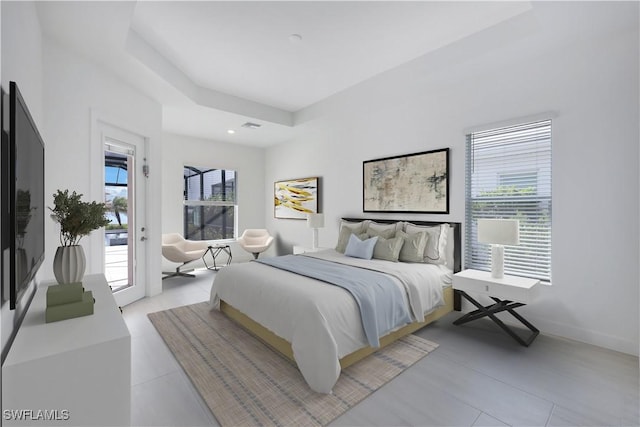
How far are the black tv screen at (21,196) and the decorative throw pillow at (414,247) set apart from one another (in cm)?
325

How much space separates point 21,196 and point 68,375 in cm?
76

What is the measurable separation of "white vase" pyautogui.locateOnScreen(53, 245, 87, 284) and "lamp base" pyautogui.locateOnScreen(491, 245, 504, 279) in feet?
10.7

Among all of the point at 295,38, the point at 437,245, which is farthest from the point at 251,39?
the point at 437,245

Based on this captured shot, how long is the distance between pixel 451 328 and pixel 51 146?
4.19m

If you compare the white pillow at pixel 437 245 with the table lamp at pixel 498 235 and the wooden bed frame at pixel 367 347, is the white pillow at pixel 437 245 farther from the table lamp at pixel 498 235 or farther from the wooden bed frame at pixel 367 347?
the table lamp at pixel 498 235

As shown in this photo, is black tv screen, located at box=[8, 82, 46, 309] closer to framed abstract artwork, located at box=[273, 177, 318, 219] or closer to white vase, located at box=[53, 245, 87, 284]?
white vase, located at box=[53, 245, 87, 284]

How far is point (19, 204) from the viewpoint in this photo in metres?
1.21

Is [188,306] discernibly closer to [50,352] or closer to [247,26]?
[50,352]

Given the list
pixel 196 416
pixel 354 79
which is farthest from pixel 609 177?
pixel 196 416

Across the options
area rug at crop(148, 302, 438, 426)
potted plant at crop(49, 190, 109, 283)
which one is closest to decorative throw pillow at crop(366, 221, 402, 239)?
area rug at crop(148, 302, 438, 426)

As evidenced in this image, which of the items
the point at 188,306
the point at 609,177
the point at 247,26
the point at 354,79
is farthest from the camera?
the point at 354,79

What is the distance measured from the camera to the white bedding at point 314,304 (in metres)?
2.05

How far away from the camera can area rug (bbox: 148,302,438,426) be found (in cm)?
183

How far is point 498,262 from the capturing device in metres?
2.91
